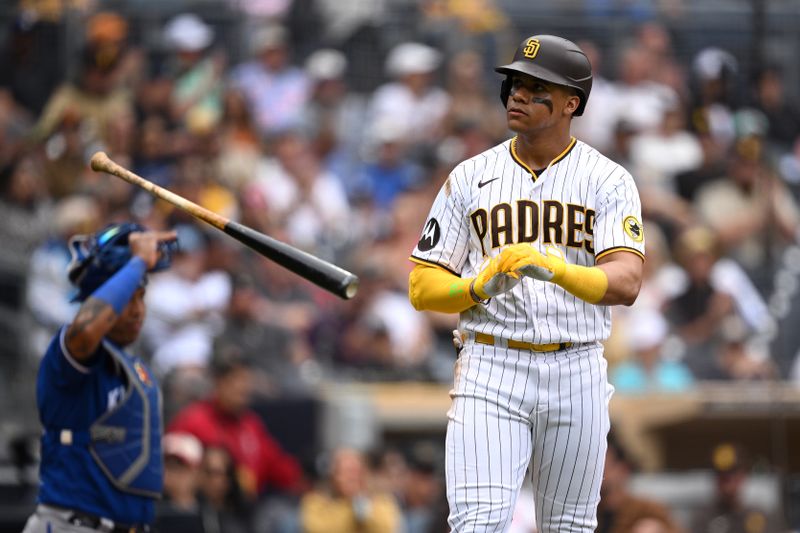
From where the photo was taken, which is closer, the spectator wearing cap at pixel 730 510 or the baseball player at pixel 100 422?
the baseball player at pixel 100 422

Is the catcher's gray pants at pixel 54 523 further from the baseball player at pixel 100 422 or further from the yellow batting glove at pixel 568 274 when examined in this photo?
the yellow batting glove at pixel 568 274

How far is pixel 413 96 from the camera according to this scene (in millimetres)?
12078

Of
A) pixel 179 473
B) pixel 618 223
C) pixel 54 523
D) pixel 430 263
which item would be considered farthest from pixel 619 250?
pixel 179 473

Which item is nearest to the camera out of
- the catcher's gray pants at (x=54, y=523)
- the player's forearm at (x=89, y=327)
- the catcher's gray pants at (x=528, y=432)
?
the catcher's gray pants at (x=528, y=432)

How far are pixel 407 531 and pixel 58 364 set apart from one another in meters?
4.03

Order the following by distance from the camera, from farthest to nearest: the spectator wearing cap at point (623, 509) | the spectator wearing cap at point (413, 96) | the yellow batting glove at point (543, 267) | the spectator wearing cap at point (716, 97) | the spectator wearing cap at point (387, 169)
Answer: the spectator wearing cap at point (716, 97) < the spectator wearing cap at point (413, 96) < the spectator wearing cap at point (387, 169) < the spectator wearing cap at point (623, 509) < the yellow batting glove at point (543, 267)

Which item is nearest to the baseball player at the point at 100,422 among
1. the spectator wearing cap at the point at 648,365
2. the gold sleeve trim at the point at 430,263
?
the gold sleeve trim at the point at 430,263

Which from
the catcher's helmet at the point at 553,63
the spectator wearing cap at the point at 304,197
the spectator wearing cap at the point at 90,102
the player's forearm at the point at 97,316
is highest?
the spectator wearing cap at the point at 90,102

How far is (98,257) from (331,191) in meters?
5.89

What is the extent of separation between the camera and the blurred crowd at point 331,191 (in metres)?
8.84

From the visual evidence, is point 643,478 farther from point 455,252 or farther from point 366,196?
point 455,252

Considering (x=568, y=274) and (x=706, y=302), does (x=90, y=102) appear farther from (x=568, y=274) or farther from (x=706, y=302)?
(x=568, y=274)

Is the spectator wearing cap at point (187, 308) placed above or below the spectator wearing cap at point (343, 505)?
above

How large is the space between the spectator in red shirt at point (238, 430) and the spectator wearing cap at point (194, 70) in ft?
10.3
